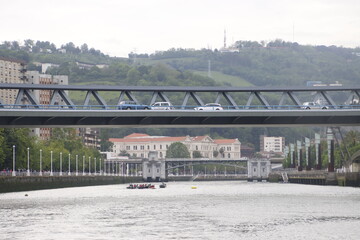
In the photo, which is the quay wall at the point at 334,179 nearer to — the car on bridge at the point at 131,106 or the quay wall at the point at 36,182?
the quay wall at the point at 36,182

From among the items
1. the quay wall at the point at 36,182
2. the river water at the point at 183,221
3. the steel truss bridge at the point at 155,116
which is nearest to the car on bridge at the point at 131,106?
the steel truss bridge at the point at 155,116

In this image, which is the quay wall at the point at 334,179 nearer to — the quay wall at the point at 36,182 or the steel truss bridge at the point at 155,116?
the quay wall at the point at 36,182

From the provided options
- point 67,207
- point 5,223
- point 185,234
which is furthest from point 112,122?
point 185,234

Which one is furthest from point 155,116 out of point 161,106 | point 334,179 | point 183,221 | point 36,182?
point 334,179

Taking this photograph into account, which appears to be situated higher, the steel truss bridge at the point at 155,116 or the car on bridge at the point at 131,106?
the car on bridge at the point at 131,106

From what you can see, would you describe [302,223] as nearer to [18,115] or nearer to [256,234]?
[256,234]

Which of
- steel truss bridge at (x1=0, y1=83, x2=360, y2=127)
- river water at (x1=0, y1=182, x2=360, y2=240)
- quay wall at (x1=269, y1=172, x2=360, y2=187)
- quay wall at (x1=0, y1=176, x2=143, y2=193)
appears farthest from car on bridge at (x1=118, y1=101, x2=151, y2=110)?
quay wall at (x1=269, y1=172, x2=360, y2=187)

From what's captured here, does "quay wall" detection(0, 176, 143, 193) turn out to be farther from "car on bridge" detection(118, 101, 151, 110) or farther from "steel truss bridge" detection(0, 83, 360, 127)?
"steel truss bridge" detection(0, 83, 360, 127)

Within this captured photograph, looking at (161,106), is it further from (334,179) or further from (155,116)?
(334,179)

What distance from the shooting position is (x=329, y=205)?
86375mm

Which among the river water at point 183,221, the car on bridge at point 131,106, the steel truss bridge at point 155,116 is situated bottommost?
the river water at point 183,221

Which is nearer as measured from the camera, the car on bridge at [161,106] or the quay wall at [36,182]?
the car on bridge at [161,106]

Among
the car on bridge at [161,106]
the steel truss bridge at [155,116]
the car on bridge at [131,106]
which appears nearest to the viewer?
the steel truss bridge at [155,116]

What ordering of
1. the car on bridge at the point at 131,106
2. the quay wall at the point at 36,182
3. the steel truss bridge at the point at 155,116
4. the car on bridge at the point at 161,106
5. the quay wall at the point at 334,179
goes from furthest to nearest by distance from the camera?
the quay wall at the point at 334,179 → the quay wall at the point at 36,182 → the car on bridge at the point at 161,106 → the car on bridge at the point at 131,106 → the steel truss bridge at the point at 155,116
